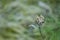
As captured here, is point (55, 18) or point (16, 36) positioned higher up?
point (55, 18)

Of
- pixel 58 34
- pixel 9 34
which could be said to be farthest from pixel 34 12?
pixel 58 34

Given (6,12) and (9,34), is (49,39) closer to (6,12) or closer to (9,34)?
(9,34)

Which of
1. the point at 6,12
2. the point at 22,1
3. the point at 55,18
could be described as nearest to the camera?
the point at 55,18

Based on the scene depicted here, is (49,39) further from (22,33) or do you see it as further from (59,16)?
(59,16)

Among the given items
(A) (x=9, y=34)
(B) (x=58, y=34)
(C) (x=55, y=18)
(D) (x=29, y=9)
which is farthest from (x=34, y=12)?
(B) (x=58, y=34)

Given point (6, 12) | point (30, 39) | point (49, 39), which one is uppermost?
point (6, 12)

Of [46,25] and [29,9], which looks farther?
[29,9]

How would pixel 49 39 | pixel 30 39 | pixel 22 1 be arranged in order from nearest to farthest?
pixel 49 39
pixel 30 39
pixel 22 1
